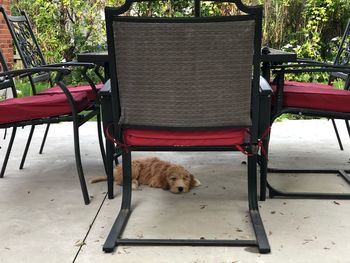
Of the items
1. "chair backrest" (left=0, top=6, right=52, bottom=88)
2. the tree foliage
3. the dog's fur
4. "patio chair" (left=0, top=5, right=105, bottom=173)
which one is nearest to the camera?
the dog's fur

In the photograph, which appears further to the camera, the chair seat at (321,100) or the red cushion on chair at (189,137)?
the chair seat at (321,100)

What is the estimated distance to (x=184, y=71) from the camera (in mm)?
1858

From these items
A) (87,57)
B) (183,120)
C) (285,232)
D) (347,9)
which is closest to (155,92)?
(183,120)

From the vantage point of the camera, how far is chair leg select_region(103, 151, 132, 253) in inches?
77.5

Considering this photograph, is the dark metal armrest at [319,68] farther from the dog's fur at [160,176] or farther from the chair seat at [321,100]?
the dog's fur at [160,176]

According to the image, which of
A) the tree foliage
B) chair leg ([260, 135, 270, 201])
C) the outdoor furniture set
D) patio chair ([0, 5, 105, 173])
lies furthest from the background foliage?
the outdoor furniture set

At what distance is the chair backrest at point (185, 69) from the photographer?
1.80 metres

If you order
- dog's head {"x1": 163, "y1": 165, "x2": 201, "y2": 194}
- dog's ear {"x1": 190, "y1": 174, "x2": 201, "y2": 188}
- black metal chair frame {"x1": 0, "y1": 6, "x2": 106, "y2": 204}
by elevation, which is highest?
black metal chair frame {"x1": 0, "y1": 6, "x2": 106, "y2": 204}

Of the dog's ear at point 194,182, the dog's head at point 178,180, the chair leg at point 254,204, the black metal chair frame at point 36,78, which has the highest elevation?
the black metal chair frame at point 36,78

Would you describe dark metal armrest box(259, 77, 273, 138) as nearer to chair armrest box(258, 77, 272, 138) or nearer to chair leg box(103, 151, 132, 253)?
chair armrest box(258, 77, 272, 138)

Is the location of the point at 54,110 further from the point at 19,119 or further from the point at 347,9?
the point at 347,9

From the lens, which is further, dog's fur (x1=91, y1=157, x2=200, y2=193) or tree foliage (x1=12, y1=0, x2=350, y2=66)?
tree foliage (x1=12, y1=0, x2=350, y2=66)

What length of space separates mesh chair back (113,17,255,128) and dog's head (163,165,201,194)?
68 cm

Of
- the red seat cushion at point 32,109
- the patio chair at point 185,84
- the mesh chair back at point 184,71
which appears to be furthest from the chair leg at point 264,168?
the red seat cushion at point 32,109
